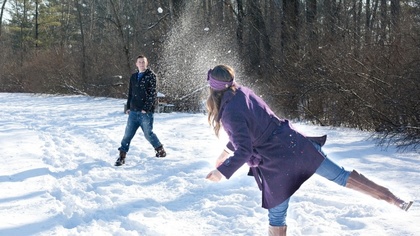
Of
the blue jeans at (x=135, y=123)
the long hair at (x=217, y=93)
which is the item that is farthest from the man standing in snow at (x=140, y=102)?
the long hair at (x=217, y=93)

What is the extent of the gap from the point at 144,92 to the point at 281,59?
8.80m

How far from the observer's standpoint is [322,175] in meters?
3.08

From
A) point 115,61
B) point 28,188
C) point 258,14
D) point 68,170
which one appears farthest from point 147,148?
point 115,61

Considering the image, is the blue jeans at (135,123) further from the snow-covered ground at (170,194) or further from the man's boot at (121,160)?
the snow-covered ground at (170,194)

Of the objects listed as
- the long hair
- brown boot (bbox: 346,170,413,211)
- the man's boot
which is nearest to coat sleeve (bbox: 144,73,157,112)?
the man's boot

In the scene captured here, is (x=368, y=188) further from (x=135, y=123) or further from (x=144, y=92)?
(x=135, y=123)

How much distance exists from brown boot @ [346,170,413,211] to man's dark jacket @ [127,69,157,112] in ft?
13.6

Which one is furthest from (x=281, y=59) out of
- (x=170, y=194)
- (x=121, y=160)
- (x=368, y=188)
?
(x=368, y=188)

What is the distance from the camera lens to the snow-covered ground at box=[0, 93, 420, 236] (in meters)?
3.90

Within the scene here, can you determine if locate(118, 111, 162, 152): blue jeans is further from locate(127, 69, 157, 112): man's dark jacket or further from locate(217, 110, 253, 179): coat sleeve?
locate(217, 110, 253, 179): coat sleeve

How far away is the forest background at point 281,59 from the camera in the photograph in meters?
8.53

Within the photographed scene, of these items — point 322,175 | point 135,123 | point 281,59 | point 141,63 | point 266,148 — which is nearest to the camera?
point 266,148

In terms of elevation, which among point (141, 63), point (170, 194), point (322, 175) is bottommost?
point (170, 194)

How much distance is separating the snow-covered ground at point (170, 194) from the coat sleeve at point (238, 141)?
1.20 meters
